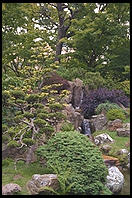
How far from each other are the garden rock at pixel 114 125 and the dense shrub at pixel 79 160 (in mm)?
3347

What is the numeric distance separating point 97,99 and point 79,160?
5.39 m

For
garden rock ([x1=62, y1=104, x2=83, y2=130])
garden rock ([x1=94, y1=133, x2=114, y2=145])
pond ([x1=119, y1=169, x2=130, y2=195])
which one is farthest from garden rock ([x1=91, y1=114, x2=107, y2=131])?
pond ([x1=119, y1=169, x2=130, y2=195])

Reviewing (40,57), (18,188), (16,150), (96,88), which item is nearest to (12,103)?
(16,150)

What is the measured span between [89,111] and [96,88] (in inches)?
53.1

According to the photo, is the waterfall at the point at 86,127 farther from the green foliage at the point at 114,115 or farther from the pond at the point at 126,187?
the pond at the point at 126,187

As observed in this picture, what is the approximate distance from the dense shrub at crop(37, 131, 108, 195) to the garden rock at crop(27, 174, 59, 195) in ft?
0.79

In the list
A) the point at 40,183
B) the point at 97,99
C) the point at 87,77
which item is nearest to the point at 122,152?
the point at 40,183

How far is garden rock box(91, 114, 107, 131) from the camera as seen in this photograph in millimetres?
9242

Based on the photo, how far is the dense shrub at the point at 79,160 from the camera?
4938 millimetres

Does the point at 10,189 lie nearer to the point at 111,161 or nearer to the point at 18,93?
the point at 18,93

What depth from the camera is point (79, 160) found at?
527 cm

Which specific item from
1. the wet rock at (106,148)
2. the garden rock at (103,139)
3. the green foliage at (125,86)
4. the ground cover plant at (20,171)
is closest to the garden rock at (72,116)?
the garden rock at (103,139)

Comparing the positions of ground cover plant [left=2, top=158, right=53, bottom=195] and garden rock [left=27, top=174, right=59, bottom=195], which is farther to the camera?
ground cover plant [left=2, top=158, right=53, bottom=195]

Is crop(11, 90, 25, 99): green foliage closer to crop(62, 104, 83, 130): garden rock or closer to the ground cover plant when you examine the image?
the ground cover plant
